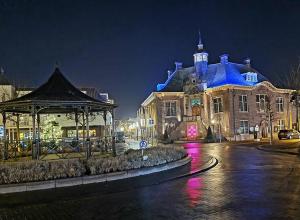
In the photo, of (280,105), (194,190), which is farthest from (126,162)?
(280,105)

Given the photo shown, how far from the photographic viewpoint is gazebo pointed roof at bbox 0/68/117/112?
17.4m

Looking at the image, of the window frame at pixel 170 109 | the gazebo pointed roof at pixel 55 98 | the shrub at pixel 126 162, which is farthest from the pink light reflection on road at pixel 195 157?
the window frame at pixel 170 109

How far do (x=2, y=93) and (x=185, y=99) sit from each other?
28.6 m

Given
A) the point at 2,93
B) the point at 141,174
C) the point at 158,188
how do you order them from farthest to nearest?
the point at 2,93 < the point at 141,174 < the point at 158,188

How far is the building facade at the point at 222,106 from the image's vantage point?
50031 millimetres

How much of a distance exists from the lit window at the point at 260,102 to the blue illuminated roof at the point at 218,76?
2577 mm

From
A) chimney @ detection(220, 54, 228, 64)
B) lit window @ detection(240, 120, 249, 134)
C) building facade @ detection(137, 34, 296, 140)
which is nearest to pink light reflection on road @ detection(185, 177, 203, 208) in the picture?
building facade @ detection(137, 34, 296, 140)

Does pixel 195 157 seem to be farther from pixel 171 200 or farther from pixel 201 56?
pixel 201 56

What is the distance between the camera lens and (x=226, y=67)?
5400 centimetres

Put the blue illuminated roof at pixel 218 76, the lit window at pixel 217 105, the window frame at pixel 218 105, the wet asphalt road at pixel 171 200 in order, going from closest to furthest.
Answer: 1. the wet asphalt road at pixel 171 200
2. the window frame at pixel 218 105
3. the lit window at pixel 217 105
4. the blue illuminated roof at pixel 218 76

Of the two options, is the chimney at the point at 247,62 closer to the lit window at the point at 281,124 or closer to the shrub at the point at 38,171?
the lit window at the point at 281,124

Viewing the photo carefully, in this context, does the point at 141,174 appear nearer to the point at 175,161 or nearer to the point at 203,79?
the point at 175,161

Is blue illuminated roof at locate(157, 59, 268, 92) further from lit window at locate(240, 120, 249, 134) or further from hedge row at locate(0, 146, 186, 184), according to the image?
hedge row at locate(0, 146, 186, 184)

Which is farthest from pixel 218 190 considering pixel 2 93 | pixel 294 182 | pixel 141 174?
pixel 2 93
